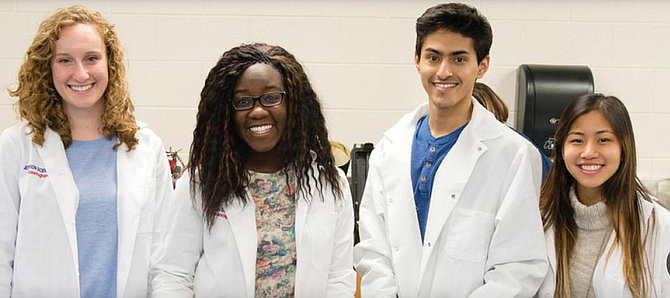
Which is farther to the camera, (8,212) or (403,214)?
(403,214)

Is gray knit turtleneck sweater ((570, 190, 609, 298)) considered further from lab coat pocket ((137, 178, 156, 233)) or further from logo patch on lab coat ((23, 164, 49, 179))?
logo patch on lab coat ((23, 164, 49, 179))

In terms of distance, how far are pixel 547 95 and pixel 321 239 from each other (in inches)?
78.7

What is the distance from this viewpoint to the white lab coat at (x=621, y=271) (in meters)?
1.86

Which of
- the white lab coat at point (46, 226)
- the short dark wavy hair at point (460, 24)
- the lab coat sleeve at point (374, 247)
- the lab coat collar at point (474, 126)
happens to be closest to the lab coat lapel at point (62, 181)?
the white lab coat at point (46, 226)

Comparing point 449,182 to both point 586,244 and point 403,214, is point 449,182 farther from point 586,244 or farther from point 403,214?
point 586,244

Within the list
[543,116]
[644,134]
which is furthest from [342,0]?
[644,134]

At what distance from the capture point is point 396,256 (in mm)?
1906

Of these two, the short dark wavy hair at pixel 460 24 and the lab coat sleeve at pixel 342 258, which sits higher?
the short dark wavy hair at pixel 460 24

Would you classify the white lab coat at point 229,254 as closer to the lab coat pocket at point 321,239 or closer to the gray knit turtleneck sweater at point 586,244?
the lab coat pocket at point 321,239

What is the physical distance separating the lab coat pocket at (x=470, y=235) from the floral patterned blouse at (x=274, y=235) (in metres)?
0.48

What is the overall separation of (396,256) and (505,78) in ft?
6.09

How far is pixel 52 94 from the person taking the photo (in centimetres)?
190

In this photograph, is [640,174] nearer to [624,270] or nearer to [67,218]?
[624,270]

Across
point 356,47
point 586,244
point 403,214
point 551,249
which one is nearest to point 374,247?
point 403,214
